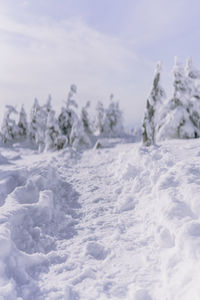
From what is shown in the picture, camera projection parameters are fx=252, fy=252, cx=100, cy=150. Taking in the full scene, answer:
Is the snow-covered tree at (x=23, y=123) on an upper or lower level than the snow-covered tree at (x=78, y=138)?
upper

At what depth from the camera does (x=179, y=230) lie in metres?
5.38

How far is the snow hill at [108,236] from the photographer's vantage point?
4527 mm

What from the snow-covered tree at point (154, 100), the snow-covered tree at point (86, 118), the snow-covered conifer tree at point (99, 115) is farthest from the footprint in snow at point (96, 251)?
the snow-covered conifer tree at point (99, 115)

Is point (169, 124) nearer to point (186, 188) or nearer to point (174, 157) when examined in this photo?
point (174, 157)

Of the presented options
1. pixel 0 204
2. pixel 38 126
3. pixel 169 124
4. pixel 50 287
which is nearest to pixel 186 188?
pixel 50 287

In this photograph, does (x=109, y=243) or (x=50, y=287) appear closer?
(x=50, y=287)

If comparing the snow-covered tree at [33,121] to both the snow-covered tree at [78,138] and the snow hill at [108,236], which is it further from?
the snow hill at [108,236]

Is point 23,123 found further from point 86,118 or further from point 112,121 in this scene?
point 112,121

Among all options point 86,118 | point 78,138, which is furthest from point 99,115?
point 78,138

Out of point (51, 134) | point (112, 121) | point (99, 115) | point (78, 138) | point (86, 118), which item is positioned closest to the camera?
point (78, 138)

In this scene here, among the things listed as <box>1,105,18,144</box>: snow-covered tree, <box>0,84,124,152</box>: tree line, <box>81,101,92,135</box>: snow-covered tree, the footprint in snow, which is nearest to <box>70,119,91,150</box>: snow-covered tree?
<box>0,84,124,152</box>: tree line

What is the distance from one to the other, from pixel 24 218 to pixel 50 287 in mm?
2595

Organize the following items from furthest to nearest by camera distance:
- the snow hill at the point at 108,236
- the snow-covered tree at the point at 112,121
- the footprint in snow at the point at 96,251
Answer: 1. the snow-covered tree at the point at 112,121
2. the footprint in snow at the point at 96,251
3. the snow hill at the point at 108,236

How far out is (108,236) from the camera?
6.62 metres
